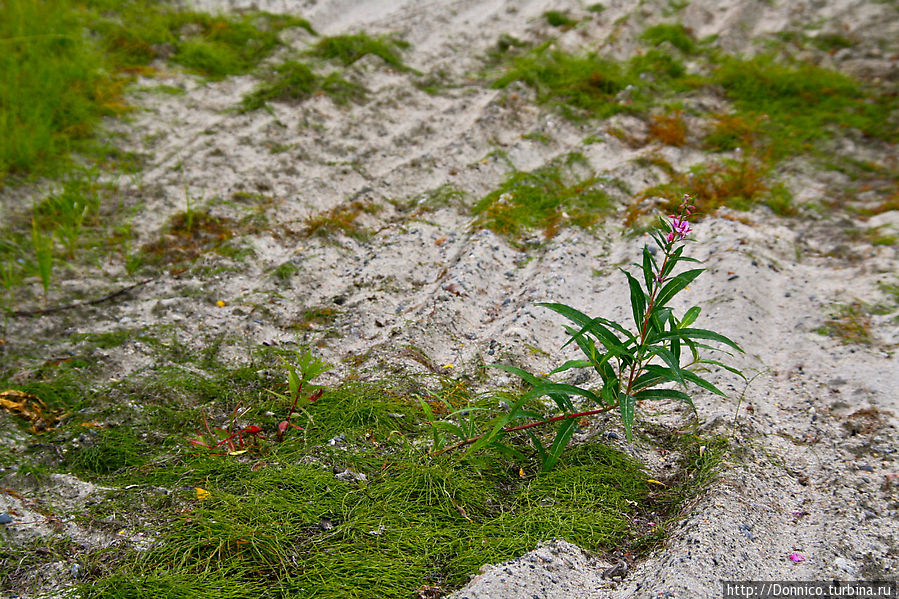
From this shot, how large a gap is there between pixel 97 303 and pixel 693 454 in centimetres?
308

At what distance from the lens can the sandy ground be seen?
2025 mm

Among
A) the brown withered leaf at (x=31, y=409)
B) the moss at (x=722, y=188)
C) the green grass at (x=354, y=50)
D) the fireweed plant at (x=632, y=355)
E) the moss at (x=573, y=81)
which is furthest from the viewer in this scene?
the green grass at (x=354, y=50)

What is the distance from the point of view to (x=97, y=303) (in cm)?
327

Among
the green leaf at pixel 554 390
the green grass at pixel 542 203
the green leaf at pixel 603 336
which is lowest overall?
the green leaf at pixel 554 390

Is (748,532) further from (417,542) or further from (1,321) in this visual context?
(1,321)

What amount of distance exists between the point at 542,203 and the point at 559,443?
223cm

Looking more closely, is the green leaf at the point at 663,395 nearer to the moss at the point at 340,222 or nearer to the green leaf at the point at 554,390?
the green leaf at the point at 554,390

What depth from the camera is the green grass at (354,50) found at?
5.57 meters

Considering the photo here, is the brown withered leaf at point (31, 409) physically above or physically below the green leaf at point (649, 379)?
above

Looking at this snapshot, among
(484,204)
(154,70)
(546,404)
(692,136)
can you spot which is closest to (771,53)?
(692,136)

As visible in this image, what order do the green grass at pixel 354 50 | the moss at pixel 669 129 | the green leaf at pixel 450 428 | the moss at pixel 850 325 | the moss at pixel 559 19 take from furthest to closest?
1. the moss at pixel 559 19
2. the green grass at pixel 354 50
3. the moss at pixel 669 129
4. the moss at pixel 850 325
5. the green leaf at pixel 450 428

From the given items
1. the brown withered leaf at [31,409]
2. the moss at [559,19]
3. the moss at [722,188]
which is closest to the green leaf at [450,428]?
the brown withered leaf at [31,409]

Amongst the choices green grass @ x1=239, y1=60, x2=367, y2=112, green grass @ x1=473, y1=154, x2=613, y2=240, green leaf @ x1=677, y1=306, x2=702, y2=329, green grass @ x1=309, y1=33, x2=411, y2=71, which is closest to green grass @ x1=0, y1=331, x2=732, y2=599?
green leaf @ x1=677, y1=306, x2=702, y2=329

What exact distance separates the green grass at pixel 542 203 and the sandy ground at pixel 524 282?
0.15 m
